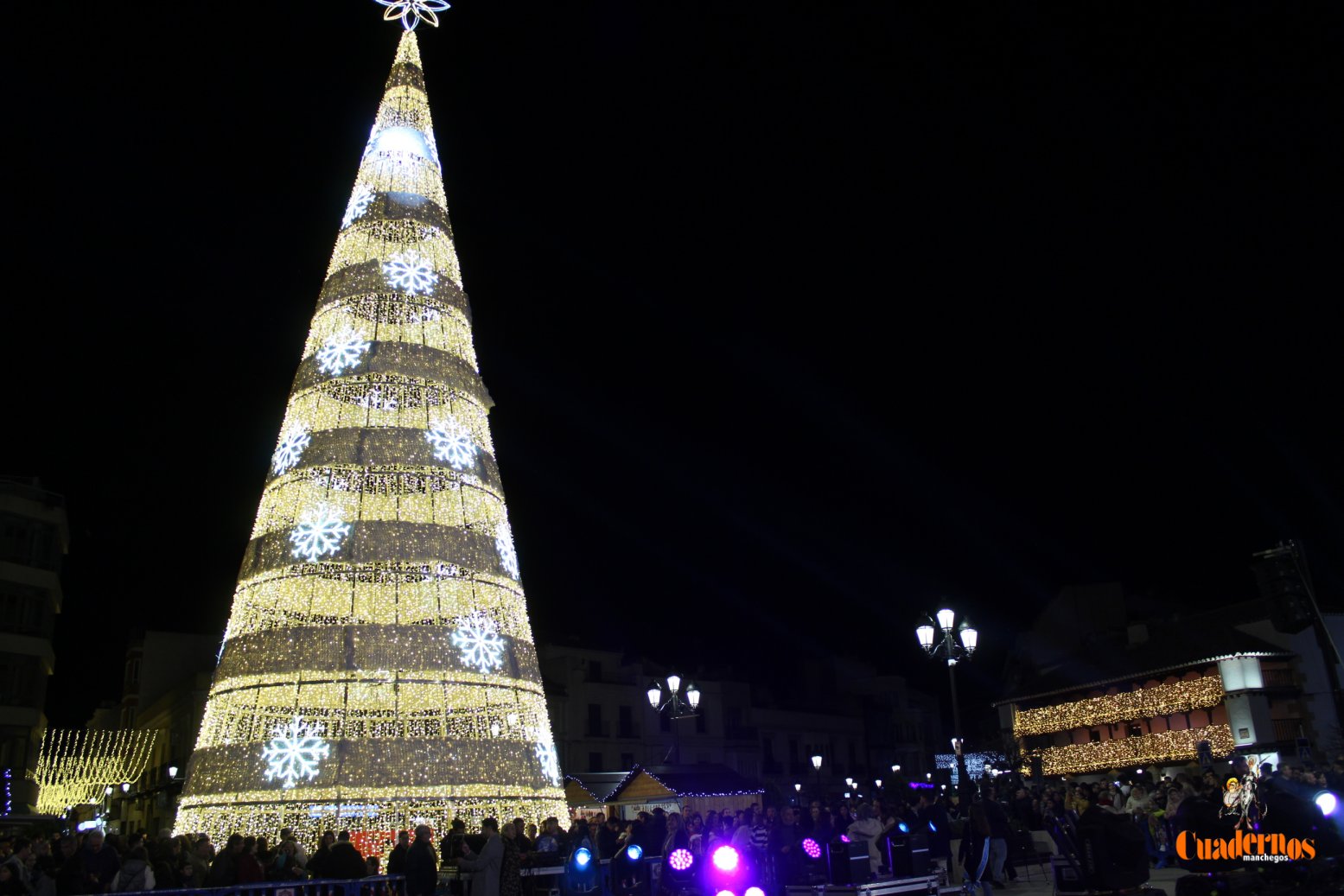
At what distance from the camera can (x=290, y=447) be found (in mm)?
14695

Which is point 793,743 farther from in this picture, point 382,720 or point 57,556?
point 382,720

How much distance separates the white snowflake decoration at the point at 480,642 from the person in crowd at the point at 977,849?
22.9 ft

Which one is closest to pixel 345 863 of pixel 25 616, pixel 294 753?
pixel 294 753

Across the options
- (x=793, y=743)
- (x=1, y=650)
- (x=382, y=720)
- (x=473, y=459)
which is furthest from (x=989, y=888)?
(x=793, y=743)

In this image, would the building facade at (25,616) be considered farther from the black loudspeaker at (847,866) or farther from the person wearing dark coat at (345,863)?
the black loudspeaker at (847,866)

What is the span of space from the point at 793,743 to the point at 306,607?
171ft

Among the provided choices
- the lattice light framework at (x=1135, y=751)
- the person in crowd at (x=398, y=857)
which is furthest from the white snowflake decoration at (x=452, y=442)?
the lattice light framework at (x=1135, y=751)

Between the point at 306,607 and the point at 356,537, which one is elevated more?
the point at 356,537

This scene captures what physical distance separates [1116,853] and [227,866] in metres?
9.20

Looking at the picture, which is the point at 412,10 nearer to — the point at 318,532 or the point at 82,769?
the point at 318,532

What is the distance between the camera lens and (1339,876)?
31.1ft

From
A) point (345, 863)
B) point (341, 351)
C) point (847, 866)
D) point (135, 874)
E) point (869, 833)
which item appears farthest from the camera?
point (341, 351)

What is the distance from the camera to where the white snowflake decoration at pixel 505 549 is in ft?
48.8

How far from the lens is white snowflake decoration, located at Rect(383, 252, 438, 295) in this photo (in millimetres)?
15656
